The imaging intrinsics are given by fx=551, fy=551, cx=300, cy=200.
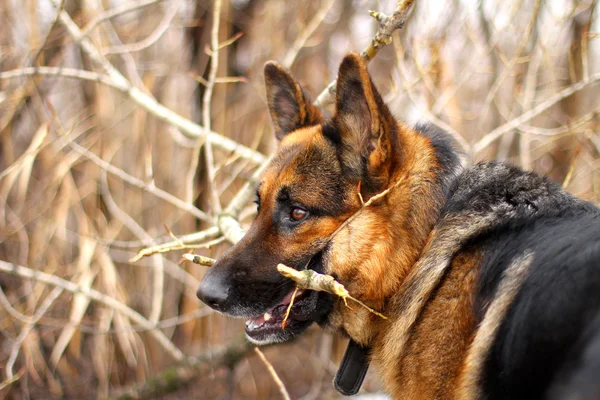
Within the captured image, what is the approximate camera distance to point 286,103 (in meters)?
3.64

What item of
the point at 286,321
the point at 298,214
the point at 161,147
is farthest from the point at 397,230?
the point at 161,147

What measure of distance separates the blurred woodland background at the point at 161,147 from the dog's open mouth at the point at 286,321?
1.98m

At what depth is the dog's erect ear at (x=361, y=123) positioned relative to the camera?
104 inches

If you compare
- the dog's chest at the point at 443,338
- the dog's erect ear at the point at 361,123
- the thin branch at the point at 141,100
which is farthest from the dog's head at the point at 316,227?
the thin branch at the point at 141,100

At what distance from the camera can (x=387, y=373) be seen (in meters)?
2.76

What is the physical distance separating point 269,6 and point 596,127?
3.71 meters

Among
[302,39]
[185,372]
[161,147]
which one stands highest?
[302,39]

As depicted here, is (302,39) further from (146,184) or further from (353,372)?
(353,372)

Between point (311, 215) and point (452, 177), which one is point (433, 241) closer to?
point (452, 177)

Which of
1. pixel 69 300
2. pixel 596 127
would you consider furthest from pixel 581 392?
pixel 69 300

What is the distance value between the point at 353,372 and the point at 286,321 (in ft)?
1.63

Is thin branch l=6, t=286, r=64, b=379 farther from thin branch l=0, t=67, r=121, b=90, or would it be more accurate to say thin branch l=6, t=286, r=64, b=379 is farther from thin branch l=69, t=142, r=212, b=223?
thin branch l=0, t=67, r=121, b=90

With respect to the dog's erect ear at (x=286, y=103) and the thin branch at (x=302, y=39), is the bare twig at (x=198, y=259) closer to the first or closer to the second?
the dog's erect ear at (x=286, y=103)

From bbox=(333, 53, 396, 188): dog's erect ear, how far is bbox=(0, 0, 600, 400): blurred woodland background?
2.14 meters
